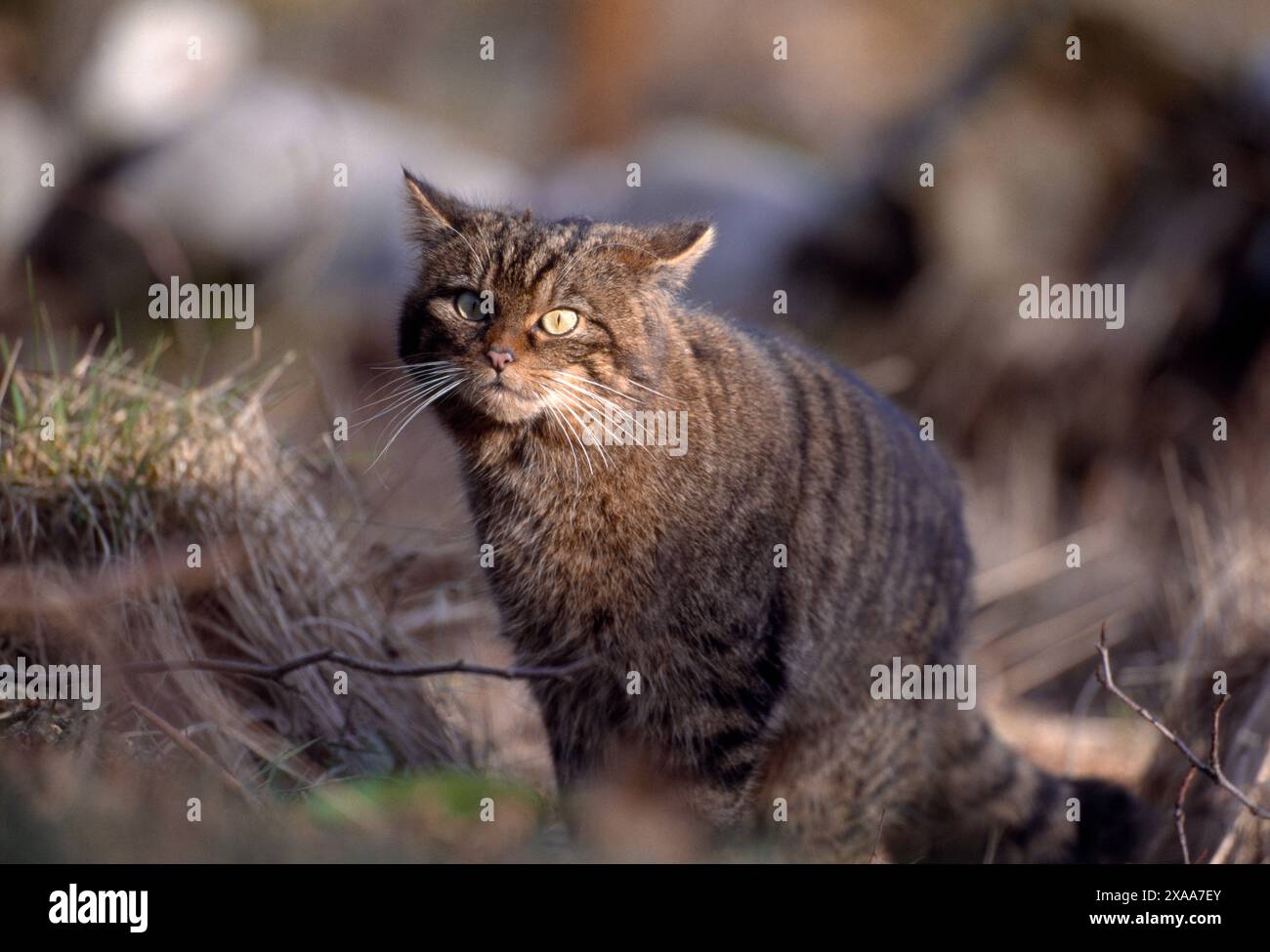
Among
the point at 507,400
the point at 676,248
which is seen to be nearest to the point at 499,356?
the point at 507,400

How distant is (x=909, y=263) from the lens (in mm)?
9562

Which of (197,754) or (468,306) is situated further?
(468,306)

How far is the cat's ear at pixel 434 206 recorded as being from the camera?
3881mm

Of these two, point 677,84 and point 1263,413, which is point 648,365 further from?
point 677,84

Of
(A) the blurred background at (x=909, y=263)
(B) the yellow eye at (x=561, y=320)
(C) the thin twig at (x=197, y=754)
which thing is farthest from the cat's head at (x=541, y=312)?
(C) the thin twig at (x=197, y=754)

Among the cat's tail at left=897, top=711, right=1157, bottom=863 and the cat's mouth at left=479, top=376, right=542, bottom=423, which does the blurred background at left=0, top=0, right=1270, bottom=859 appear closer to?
the cat's tail at left=897, top=711, right=1157, bottom=863

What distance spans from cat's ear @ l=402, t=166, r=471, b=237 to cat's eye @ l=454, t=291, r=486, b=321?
0.86 ft

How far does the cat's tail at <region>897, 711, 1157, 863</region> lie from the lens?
4.29 meters

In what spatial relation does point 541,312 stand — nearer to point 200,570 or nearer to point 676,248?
point 676,248

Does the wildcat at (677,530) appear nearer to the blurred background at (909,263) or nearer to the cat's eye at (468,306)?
the cat's eye at (468,306)

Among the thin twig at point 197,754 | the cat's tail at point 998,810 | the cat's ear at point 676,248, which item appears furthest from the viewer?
the cat's tail at point 998,810

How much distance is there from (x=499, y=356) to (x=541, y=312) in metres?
0.23

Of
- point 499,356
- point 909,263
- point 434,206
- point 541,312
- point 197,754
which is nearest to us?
point 197,754

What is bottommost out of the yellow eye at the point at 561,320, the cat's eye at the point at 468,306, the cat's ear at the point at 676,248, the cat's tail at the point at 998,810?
the cat's tail at the point at 998,810
